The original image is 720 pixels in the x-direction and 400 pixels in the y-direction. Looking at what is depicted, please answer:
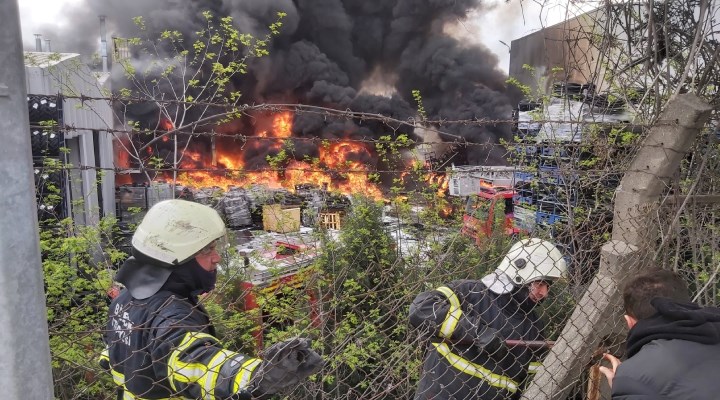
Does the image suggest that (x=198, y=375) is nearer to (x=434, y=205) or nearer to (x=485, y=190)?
(x=434, y=205)

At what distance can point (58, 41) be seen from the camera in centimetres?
2961

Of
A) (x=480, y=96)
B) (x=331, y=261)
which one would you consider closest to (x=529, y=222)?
(x=331, y=261)

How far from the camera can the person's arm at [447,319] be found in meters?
2.24

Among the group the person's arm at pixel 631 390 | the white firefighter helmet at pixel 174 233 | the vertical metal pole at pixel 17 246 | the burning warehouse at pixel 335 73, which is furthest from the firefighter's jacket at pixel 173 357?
the burning warehouse at pixel 335 73

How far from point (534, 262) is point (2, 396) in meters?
2.18

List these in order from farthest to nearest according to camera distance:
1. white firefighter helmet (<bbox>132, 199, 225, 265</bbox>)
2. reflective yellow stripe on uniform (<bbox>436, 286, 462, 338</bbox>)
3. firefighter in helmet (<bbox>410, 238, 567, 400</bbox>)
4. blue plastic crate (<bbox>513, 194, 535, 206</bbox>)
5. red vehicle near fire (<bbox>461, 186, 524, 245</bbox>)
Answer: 1. blue plastic crate (<bbox>513, 194, 535, 206</bbox>)
2. red vehicle near fire (<bbox>461, 186, 524, 245</bbox>)
3. firefighter in helmet (<bbox>410, 238, 567, 400</bbox>)
4. reflective yellow stripe on uniform (<bbox>436, 286, 462, 338</bbox>)
5. white firefighter helmet (<bbox>132, 199, 225, 265</bbox>)

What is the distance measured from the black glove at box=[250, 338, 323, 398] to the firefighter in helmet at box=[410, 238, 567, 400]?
34.1 inches

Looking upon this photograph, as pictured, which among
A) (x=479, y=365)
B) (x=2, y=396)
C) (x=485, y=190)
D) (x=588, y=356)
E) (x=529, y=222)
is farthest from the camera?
(x=485, y=190)

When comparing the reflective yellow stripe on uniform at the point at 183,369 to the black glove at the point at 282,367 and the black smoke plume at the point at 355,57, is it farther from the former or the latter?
the black smoke plume at the point at 355,57

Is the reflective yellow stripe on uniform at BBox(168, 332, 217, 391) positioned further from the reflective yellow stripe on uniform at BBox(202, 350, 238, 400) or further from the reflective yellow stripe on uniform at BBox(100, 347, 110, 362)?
the reflective yellow stripe on uniform at BBox(100, 347, 110, 362)

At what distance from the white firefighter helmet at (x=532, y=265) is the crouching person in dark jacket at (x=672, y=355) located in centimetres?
69

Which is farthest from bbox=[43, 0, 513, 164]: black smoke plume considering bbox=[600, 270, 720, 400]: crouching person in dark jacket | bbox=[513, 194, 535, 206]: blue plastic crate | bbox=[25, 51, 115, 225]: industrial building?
bbox=[600, 270, 720, 400]: crouching person in dark jacket

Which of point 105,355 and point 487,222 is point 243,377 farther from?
point 487,222

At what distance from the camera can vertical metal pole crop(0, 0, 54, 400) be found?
86 centimetres
